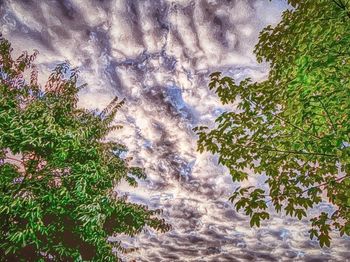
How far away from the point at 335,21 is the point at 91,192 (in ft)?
19.7

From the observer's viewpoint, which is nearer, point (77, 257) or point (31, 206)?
point (31, 206)

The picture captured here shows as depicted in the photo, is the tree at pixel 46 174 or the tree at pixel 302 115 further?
the tree at pixel 46 174

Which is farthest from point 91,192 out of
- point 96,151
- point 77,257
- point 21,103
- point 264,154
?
point 264,154

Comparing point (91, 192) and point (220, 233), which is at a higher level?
point (220, 233)

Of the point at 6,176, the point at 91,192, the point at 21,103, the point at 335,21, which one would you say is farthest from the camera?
the point at 21,103

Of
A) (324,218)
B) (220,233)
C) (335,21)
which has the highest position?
(220,233)

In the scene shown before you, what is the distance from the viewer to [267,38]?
5.34m

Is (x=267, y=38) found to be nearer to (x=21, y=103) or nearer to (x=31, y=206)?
(x=31, y=206)

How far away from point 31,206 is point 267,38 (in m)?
5.80

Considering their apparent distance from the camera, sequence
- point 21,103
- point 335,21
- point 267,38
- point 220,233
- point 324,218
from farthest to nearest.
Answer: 1. point 220,233
2. point 21,103
3. point 267,38
4. point 324,218
5. point 335,21

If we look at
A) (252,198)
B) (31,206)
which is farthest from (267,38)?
(31,206)

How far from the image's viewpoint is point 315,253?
2770cm

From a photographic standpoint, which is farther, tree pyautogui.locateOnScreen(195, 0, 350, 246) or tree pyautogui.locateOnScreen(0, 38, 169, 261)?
tree pyautogui.locateOnScreen(0, 38, 169, 261)

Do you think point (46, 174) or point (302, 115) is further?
point (46, 174)
